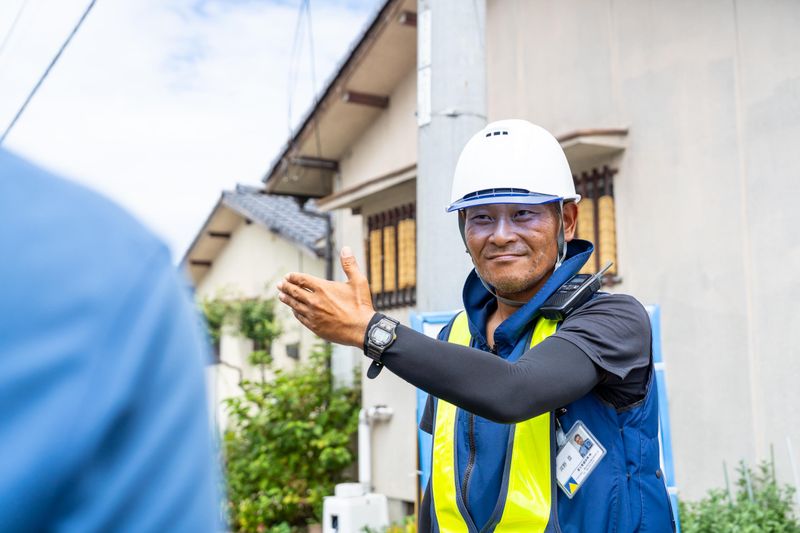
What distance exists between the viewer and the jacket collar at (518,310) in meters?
2.43

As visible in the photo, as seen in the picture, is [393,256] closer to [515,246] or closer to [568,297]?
[515,246]

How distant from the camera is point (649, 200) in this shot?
6852mm

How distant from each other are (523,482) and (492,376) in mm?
382

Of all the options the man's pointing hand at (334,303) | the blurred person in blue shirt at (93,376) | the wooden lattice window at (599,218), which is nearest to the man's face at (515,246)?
the man's pointing hand at (334,303)

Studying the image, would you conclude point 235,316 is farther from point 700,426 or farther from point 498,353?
point 498,353

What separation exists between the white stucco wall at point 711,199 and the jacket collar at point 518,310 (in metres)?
3.70

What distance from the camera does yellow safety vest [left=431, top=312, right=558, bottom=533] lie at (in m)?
2.25

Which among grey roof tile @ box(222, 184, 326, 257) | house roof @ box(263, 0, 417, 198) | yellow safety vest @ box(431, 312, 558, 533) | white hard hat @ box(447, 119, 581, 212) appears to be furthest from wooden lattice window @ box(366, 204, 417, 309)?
yellow safety vest @ box(431, 312, 558, 533)

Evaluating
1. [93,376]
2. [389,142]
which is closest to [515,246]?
[93,376]

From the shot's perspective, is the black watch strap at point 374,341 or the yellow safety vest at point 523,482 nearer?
the black watch strap at point 374,341

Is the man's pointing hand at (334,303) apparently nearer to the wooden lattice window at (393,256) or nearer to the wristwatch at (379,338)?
the wristwatch at (379,338)

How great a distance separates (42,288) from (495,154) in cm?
224

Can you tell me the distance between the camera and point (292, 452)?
1088cm

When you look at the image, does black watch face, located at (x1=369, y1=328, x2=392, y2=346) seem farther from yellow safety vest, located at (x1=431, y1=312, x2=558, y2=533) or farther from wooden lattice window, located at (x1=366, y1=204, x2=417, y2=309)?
wooden lattice window, located at (x1=366, y1=204, x2=417, y2=309)
